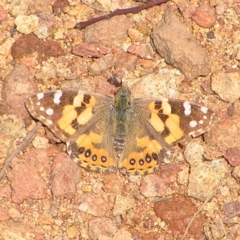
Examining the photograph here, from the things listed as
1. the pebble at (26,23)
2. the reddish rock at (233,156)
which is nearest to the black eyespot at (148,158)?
the reddish rock at (233,156)

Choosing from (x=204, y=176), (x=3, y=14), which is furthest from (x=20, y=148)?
(x=204, y=176)

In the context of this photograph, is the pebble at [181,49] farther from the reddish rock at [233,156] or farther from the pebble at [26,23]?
the pebble at [26,23]

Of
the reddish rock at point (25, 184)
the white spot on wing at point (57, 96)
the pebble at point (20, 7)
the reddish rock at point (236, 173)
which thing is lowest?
the reddish rock at point (25, 184)

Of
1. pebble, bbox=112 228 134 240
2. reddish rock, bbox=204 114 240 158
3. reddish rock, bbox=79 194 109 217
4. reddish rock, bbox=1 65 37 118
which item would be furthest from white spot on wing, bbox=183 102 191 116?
reddish rock, bbox=1 65 37 118

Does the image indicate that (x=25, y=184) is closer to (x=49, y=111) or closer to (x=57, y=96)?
(x=49, y=111)

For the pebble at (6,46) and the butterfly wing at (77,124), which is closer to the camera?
the butterfly wing at (77,124)

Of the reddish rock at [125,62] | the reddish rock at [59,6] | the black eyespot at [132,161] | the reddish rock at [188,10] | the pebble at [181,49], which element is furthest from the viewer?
the reddish rock at [59,6]

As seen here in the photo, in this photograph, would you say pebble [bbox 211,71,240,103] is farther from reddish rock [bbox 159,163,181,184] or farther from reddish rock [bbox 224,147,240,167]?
reddish rock [bbox 159,163,181,184]
